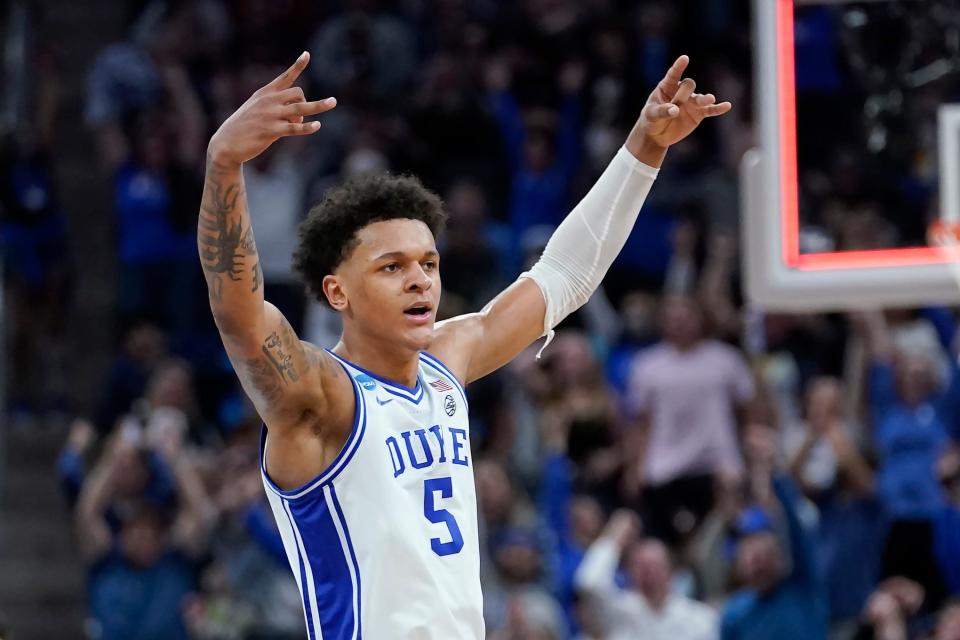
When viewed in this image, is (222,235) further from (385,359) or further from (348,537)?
(348,537)

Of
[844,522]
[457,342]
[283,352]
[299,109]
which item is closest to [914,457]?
[844,522]

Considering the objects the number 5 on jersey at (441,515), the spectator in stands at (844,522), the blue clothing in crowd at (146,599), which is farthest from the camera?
the blue clothing in crowd at (146,599)

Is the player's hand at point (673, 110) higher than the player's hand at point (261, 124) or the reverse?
higher

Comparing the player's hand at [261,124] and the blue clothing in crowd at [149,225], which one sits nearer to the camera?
the player's hand at [261,124]

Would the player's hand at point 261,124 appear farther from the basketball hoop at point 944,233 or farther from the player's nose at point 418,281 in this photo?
the basketball hoop at point 944,233

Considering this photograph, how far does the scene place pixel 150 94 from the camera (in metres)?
14.5

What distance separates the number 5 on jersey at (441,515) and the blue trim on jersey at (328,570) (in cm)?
27

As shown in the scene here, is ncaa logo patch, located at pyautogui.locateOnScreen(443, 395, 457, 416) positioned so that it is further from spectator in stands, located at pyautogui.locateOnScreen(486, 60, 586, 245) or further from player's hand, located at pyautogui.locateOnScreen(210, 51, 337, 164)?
spectator in stands, located at pyautogui.locateOnScreen(486, 60, 586, 245)

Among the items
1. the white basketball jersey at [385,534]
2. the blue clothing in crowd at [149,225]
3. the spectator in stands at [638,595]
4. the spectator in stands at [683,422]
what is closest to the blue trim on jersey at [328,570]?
the white basketball jersey at [385,534]

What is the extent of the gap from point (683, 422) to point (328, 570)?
20.7 ft

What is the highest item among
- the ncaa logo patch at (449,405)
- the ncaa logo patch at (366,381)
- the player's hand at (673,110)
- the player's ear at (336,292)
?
the player's hand at (673,110)

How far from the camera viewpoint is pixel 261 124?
4438mm

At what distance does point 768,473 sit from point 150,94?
7.08 meters

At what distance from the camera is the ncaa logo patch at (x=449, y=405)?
16.8ft
